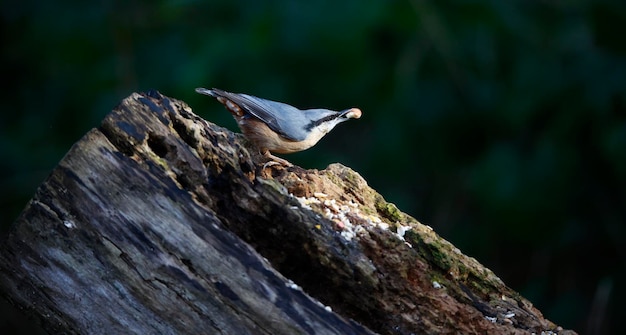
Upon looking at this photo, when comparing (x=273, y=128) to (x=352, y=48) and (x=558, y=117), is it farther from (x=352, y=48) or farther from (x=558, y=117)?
(x=558, y=117)

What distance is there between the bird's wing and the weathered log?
2.67 feet

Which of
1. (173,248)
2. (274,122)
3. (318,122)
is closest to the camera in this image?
(173,248)

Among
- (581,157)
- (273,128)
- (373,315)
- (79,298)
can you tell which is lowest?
(79,298)

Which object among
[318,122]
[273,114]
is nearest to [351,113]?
[318,122]

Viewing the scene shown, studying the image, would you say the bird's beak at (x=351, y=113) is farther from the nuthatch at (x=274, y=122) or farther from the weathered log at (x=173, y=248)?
the weathered log at (x=173, y=248)

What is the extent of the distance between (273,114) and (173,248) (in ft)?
3.91

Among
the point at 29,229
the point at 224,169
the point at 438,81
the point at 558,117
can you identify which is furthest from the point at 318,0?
the point at 29,229

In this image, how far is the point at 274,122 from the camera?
11.6 ft

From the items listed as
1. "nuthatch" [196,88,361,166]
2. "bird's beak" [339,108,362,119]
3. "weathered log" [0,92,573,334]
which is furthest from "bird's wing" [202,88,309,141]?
"weathered log" [0,92,573,334]

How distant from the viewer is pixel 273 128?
353cm

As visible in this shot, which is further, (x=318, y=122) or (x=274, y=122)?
(x=318, y=122)

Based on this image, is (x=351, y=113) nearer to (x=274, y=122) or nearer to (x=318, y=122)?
(x=318, y=122)

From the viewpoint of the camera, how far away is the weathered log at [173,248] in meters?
2.45

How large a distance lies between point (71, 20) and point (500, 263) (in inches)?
131
